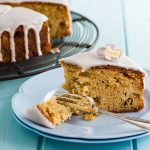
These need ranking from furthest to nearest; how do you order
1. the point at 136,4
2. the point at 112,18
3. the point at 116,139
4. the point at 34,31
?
the point at 136,4 < the point at 112,18 < the point at 34,31 < the point at 116,139

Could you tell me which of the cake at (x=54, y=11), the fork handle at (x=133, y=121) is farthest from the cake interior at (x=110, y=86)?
the cake at (x=54, y=11)

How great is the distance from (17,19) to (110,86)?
0.72 metres

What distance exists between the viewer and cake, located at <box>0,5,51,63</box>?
2179 mm

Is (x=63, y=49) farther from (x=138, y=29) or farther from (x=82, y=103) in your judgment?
Result: (x=82, y=103)

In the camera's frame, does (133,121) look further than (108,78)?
No

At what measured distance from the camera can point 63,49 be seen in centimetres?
222

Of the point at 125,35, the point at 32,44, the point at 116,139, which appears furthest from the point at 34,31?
the point at 116,139

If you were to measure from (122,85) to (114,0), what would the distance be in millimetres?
1367

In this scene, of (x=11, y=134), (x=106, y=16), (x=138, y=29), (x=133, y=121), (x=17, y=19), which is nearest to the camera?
(x=133, y=121)

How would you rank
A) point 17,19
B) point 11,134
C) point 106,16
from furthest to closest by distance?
point 106,16, point 17,19, point 11,134

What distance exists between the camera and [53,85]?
69.8 inches

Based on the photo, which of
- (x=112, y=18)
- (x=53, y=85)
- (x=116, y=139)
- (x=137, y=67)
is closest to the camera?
(x=116, y=139)

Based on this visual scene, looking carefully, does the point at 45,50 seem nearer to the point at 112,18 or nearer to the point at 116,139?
the point at 112,18

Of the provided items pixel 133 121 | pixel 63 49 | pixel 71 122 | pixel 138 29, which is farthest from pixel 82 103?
pixel 138 29
